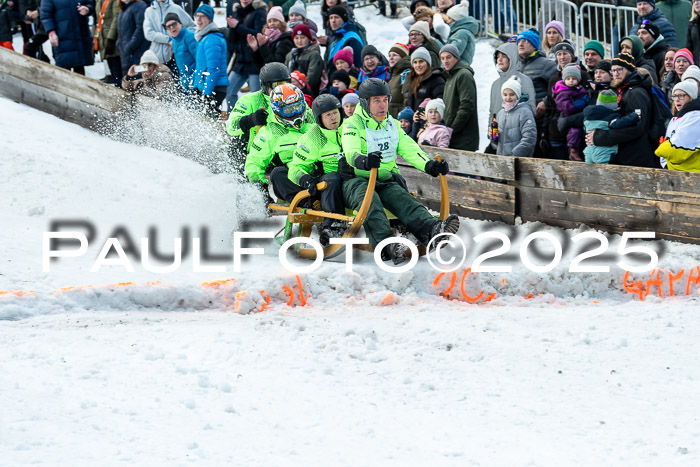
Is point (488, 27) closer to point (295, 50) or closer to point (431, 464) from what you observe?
point (295, 50)

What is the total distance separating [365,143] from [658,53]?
3.47m

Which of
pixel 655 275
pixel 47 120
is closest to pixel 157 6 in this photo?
pixel 47 120

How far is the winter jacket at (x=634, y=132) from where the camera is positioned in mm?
8281

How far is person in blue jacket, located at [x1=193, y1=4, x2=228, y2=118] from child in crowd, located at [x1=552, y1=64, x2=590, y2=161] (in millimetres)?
4774

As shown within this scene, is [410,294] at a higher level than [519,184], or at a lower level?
lower

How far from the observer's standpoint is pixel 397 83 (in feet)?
36.0

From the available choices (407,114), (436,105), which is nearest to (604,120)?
(436,105)

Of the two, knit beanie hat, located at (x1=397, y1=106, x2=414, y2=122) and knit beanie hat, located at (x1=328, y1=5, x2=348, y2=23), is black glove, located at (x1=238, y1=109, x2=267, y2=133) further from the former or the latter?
knit beanie hat, located at (x1=328, y1=5, x2=348, y2=23)

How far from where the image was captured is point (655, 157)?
8.54 m

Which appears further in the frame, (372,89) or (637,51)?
(637,51)

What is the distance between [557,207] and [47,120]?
801 centimetres

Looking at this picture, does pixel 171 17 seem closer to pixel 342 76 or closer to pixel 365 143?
pixel 342 76

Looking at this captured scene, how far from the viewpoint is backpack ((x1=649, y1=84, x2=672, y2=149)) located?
8.32m

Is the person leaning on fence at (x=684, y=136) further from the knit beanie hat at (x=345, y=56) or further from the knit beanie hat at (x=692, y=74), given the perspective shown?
the knit beanie hat at (x=345, y=56)
